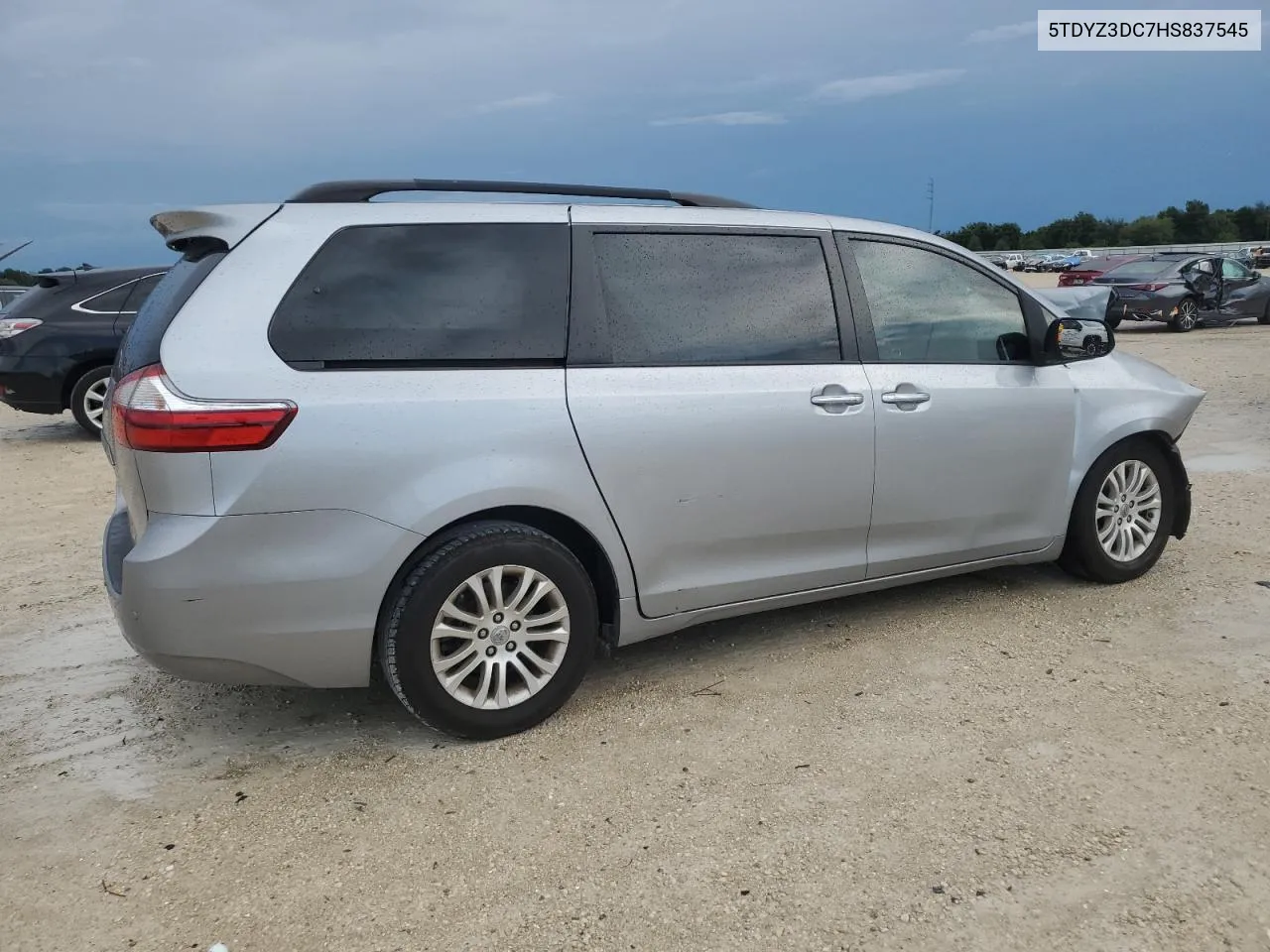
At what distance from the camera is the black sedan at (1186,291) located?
18.3 meters

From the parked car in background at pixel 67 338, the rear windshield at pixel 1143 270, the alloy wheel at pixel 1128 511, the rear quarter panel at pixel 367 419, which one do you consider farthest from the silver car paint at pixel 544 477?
the rear windshield at pixel 1143 270

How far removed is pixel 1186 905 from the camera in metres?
2.62

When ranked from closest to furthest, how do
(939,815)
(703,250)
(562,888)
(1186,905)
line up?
(1186,905), (562,888), (939,815), (703,250)

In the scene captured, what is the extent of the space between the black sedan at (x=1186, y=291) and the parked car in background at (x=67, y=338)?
1483 centimetres

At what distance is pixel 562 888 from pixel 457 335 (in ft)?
5.76

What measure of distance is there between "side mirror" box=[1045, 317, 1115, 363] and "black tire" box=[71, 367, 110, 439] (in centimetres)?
869

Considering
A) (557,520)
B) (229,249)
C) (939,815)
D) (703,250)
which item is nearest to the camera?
(939,815)

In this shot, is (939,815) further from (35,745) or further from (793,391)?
(35,745)

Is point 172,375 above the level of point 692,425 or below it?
above

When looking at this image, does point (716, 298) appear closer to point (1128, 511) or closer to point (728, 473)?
point (728, 473)

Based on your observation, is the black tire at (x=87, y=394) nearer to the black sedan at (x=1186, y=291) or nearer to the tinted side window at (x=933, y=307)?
the tinted side window at (x=933, y=307)

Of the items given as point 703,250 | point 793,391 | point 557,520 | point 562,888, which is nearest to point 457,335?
point 557,520

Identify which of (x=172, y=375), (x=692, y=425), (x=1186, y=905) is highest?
(x=172, y=375)

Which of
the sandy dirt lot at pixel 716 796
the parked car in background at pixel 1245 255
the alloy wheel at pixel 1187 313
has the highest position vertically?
the parked car in background at pixel 1245 255
